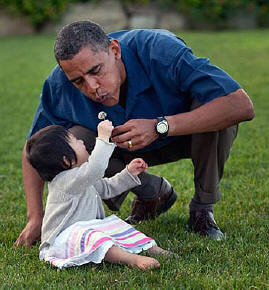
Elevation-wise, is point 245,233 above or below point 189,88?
below

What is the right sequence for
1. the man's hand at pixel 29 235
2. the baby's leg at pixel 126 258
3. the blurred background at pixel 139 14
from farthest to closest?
the blurred background at pixel 139 14, the man's hand at pixel 29 235, the baby's leg at pixel 126 258

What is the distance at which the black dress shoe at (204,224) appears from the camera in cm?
321

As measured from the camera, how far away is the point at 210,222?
3.28m

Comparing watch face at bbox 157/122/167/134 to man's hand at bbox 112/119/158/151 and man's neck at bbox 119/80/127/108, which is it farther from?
man's neck at bbox 119/80/127/108

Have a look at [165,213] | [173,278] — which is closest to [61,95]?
[165,213]

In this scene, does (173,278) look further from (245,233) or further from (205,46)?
(205,46)

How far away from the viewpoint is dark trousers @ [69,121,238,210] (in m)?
3.20

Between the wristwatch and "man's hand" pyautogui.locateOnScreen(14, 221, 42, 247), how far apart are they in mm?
812

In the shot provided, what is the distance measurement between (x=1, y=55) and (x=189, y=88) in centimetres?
995

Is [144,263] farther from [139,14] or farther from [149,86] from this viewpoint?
[139,14]

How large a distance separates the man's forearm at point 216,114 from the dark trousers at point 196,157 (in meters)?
0.20

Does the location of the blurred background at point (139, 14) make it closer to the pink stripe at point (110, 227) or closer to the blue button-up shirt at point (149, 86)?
the blue button-up shirt at point (149, 86)

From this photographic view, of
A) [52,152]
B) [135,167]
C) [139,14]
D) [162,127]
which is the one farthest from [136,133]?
[139,14]

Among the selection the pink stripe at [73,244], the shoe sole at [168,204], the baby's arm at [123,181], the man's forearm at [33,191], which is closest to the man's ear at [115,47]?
the baby's arm at [123,181]
